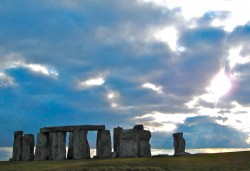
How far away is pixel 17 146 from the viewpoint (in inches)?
1809

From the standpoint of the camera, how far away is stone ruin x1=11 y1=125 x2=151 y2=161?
136 feet

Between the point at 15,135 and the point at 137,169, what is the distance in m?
20.2

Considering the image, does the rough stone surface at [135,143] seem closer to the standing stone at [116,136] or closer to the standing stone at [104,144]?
the standing stone at [104,144]

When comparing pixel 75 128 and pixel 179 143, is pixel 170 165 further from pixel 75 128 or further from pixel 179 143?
pixel 75 128

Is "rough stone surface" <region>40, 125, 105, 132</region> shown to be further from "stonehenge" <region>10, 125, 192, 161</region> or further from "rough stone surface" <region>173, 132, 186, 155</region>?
"rough stone surface" <region>173, 132, 186, 155</region>

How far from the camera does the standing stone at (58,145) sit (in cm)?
4322

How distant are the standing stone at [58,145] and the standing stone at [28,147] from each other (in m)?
3.01

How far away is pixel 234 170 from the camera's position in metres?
29.6

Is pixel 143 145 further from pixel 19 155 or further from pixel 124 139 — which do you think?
pixel 19 155

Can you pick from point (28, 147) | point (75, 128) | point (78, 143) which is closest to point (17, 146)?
point (28, 147)

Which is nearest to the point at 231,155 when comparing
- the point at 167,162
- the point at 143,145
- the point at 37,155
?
the point at 167,162

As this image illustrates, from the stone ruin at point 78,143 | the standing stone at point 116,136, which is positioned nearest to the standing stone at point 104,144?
the stone ruin at point 78,143

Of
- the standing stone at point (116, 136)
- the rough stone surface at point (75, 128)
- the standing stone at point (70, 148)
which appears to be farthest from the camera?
the standing stone at point (116, 136)

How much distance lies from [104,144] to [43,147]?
6.13 metres
